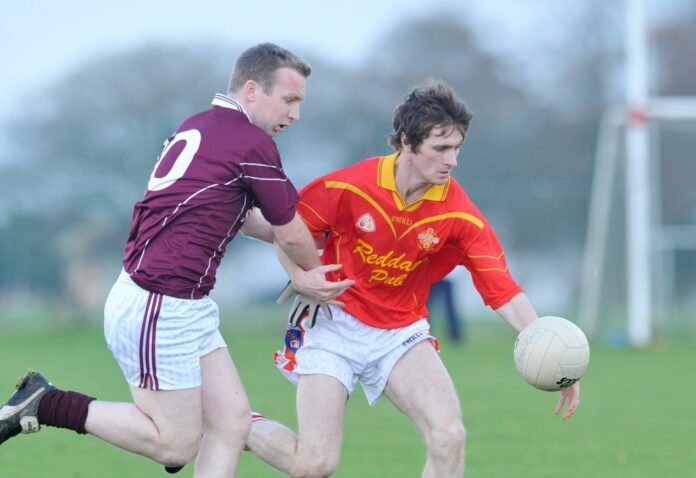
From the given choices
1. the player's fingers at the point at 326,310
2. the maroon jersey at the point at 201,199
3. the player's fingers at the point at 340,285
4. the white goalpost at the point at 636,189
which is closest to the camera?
the maroon jersey at the point at 201,199

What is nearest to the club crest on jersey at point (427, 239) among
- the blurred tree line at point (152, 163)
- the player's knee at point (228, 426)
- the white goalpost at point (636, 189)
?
the player's knee at point (228, 426)

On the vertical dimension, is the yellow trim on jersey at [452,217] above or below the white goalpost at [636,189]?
below

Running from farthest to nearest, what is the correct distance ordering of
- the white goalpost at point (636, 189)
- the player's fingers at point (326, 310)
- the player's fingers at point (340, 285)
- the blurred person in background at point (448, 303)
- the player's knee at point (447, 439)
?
the blurred person in background at point (448, 303) < the white goalpost at point (636, 189) < the player's fingers at point (326, 310) < the player's fingers at point (340, 285) < the player's knee at point (447, 439)

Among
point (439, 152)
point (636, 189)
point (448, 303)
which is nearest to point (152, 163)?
point (448, 303)

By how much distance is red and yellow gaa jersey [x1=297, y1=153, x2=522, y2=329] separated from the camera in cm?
586

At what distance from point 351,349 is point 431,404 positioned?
0.51m

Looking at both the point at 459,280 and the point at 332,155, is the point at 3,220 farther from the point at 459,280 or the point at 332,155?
the point at 459,280

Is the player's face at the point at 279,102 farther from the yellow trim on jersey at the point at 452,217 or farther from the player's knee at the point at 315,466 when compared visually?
the player's knee at the point at 315,466

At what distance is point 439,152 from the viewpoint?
18.6ft

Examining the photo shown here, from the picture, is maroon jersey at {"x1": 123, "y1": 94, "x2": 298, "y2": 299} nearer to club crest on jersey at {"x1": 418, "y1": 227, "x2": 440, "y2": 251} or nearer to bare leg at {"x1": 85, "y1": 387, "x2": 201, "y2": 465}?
bare leg at {"x1": 85, "y1": 387, "x2": 201, "y2": 465}

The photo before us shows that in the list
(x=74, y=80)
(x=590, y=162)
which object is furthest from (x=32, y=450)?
(x=74, y=80)

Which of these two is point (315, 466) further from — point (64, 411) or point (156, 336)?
point (64, 411)

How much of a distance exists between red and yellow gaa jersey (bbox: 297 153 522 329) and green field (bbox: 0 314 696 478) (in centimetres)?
149

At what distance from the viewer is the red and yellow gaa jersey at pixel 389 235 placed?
19.2 feet
